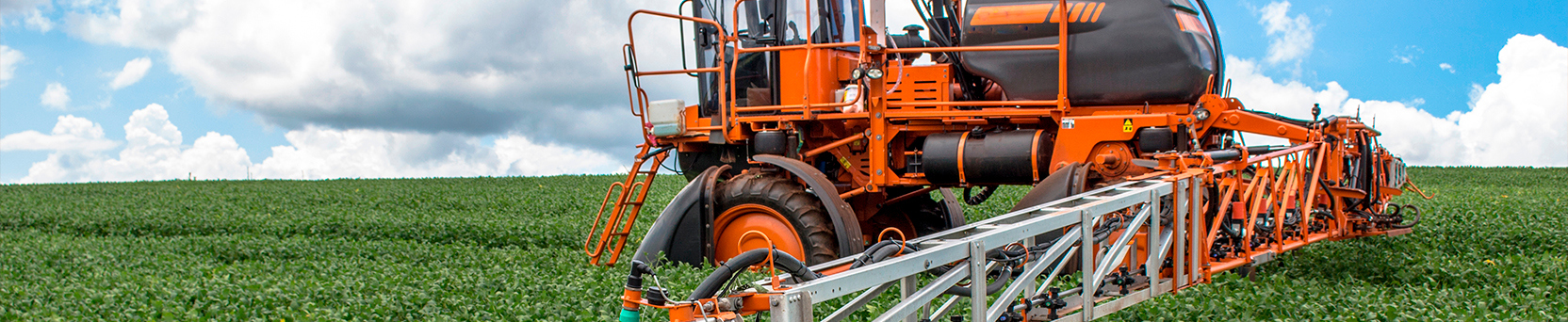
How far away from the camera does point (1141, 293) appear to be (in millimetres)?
5391

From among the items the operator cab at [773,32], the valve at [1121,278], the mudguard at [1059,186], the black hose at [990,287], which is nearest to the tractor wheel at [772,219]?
the operator cab at [773,32]

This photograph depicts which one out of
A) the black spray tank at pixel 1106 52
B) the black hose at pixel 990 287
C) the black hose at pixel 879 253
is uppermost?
the black spray tank at pixel 1106 52

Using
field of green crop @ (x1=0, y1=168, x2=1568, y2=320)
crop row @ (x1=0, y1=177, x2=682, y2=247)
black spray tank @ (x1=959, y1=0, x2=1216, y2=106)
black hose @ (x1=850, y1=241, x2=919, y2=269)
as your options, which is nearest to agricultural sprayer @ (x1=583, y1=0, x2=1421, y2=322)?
black spray tank @ (x1=959, y1=0, x2=1216, y2=106)

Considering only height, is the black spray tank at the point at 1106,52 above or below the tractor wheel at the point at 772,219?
above

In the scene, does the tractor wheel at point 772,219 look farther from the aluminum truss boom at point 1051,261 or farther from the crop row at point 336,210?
the crop row at point 336,210

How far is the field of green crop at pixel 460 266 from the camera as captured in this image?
21.0ft

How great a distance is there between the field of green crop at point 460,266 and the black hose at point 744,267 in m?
2.37

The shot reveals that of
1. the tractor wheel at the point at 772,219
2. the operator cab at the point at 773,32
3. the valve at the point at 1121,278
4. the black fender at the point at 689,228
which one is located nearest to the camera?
the valve at the point at 1121,278

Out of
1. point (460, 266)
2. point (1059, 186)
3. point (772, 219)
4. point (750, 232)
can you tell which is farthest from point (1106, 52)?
point (460, 266)

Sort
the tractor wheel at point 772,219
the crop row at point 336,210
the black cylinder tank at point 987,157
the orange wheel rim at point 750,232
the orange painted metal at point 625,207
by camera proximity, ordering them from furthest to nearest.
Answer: the crop row at point 336,210 < the orange painted metal at point 625,207 < the orange wheel rim at point 750,232 < the tractor wheel at point 772,219 < the black cylinder tank at point 987,157

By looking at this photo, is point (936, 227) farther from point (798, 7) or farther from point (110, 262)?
point (110, 262)

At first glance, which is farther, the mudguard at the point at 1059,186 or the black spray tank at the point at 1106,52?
the black spray tank at the point at 1106,52

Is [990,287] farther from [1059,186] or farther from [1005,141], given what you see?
[1005,141]

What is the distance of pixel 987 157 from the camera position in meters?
7.65
